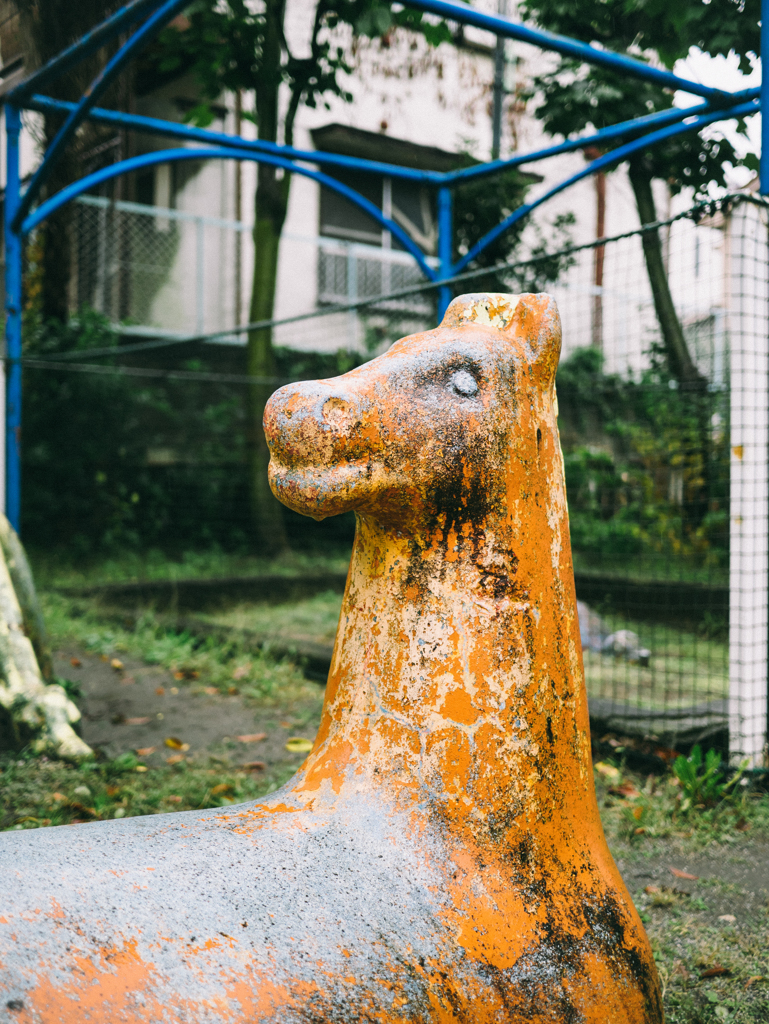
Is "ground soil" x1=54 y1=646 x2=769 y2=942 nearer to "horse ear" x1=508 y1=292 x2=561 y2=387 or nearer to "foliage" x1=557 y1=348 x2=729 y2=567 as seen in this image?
"horse ear" x1=508 y1=292 x2=561 y2=387

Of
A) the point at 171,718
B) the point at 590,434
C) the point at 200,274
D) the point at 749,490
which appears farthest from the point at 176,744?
the point at 590,434

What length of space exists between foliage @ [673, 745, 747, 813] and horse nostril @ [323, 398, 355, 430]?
233 centimetres

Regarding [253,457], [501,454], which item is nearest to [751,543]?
[501,454]

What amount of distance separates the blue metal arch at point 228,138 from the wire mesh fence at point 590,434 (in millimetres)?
478

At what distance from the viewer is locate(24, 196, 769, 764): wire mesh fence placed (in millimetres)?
3146

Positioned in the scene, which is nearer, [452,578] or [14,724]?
[452,578]

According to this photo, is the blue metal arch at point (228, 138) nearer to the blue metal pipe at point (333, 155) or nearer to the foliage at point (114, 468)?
the blue metal pipe at point (333, 155)

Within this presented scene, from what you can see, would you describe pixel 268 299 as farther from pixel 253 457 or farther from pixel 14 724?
pixel 14 724

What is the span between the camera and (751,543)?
310 cm

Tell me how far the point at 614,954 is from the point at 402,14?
5.74m

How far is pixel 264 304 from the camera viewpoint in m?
8.25

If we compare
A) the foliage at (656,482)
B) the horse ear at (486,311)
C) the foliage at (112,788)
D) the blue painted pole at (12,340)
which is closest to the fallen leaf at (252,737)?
the foliage at (112,788)

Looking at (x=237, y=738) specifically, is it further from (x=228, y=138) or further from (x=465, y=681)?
(x=228, y=138)

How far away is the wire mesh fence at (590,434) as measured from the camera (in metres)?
3.15
